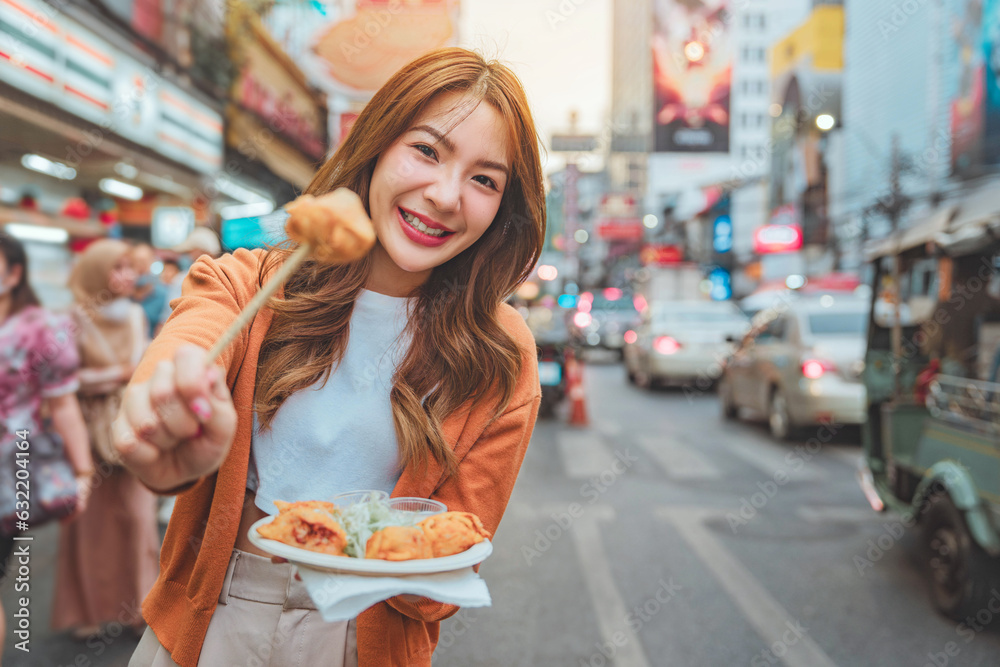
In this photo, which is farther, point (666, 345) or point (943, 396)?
point (666, 345)

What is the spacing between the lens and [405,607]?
→ 148 centimetres

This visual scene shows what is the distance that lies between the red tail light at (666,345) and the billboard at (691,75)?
151 inches

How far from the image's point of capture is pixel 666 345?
14867 millimetres

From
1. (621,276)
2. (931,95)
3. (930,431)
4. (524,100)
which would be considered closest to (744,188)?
(931,95)

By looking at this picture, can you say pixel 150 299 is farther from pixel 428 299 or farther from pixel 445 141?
pixel 445 141

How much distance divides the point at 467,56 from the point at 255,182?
579 inches

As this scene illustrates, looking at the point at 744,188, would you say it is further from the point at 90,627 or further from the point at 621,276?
the point at 90,627

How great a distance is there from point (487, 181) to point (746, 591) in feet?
13.3

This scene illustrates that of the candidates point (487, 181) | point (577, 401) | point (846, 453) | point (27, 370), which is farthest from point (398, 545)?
point (577, 401)

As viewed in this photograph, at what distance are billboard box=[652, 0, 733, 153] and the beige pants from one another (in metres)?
14.8

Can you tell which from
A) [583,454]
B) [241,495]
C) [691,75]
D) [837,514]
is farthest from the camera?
[691,75]

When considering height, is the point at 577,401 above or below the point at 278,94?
below

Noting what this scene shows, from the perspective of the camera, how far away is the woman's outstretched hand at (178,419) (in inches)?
39.4

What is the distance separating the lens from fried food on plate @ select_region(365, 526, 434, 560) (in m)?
1.20
